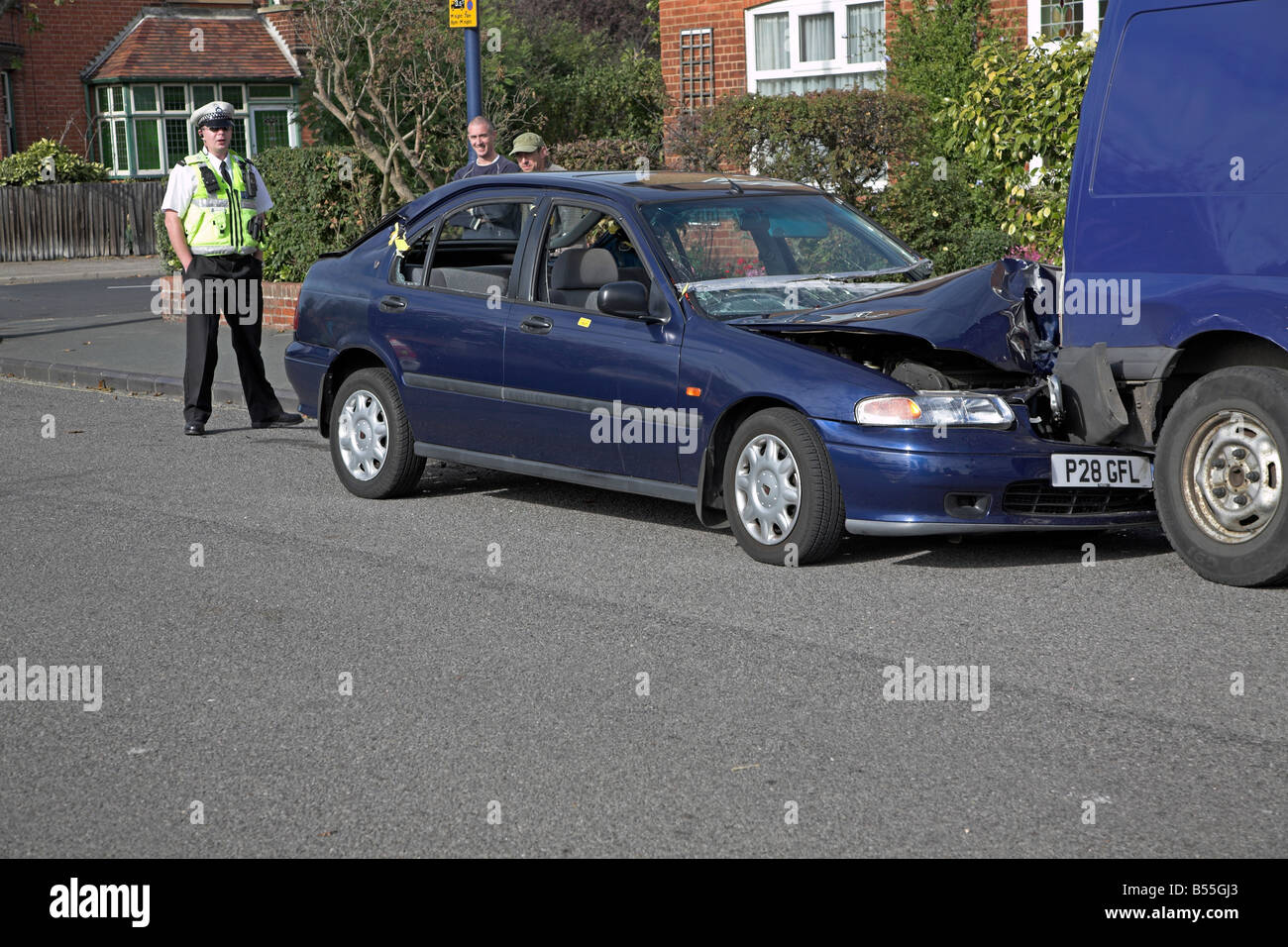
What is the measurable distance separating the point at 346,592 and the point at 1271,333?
370cm

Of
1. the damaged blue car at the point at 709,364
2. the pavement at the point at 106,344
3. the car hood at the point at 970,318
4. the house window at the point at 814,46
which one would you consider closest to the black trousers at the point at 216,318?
the pavement at the point at 106,344

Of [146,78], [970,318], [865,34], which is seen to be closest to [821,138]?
[865,34]

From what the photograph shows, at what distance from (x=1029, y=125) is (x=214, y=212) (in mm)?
5535

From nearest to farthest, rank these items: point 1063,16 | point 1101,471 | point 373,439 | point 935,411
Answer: point 935,411
point 1101,471
point 373,439
point 1063,16

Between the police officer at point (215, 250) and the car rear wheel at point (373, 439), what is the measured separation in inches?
96.5

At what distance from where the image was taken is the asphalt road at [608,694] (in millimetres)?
4219

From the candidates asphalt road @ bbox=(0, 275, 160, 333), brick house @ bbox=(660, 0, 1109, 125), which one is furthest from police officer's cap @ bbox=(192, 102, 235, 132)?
asphalt road @ bbox=(0, 275, 160, 333)

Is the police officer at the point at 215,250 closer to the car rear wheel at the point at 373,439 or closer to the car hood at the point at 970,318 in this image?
the car rear wheel at the point at 373,439

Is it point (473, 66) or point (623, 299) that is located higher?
point (473, 66)

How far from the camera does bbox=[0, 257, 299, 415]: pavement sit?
14.2 metres

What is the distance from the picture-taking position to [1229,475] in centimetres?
662

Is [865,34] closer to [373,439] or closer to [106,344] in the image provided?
[106,344]

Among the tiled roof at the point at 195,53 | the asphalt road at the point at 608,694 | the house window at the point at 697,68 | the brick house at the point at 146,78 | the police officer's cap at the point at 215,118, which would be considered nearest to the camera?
the asphalt road at the point at 608,694

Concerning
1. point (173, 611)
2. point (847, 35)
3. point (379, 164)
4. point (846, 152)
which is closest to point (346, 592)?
point (173, 611)
